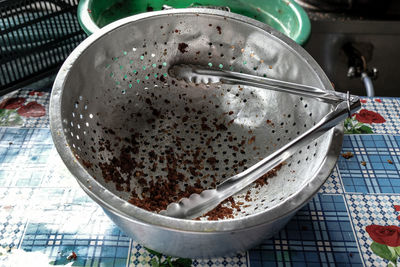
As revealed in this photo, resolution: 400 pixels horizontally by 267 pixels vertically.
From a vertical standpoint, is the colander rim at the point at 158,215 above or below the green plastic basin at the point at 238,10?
above

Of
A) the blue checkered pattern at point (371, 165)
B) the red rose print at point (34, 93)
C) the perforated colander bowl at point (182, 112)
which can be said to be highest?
the perforated colander bowl at point (182, 112)

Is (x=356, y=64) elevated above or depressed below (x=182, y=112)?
below

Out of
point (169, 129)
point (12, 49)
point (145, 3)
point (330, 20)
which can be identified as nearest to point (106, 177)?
point (169, 129)

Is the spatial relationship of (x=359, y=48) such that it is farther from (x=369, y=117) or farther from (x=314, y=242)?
(x=314, y=242)

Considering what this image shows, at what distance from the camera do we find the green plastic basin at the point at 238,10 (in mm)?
776

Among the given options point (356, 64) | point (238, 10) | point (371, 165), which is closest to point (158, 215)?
point (371, 165)

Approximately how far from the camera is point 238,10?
36.0 inches

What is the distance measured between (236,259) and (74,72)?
0.33 metres

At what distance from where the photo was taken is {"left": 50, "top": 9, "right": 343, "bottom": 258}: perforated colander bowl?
1.85 ft

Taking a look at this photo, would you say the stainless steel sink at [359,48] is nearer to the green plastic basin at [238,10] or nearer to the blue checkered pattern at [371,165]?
the green plastic basin at [238,10]

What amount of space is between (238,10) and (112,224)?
547mm

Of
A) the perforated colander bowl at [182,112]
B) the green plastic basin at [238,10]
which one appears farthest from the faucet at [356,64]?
the perforated colander bowl at [182,112]

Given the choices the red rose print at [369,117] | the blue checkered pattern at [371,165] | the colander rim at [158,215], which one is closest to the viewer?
the colander rim at [158,215]

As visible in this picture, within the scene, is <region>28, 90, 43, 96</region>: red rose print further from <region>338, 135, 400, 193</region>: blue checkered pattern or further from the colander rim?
<region>338, 135, 400, 193</region>: blue checkered pattern
